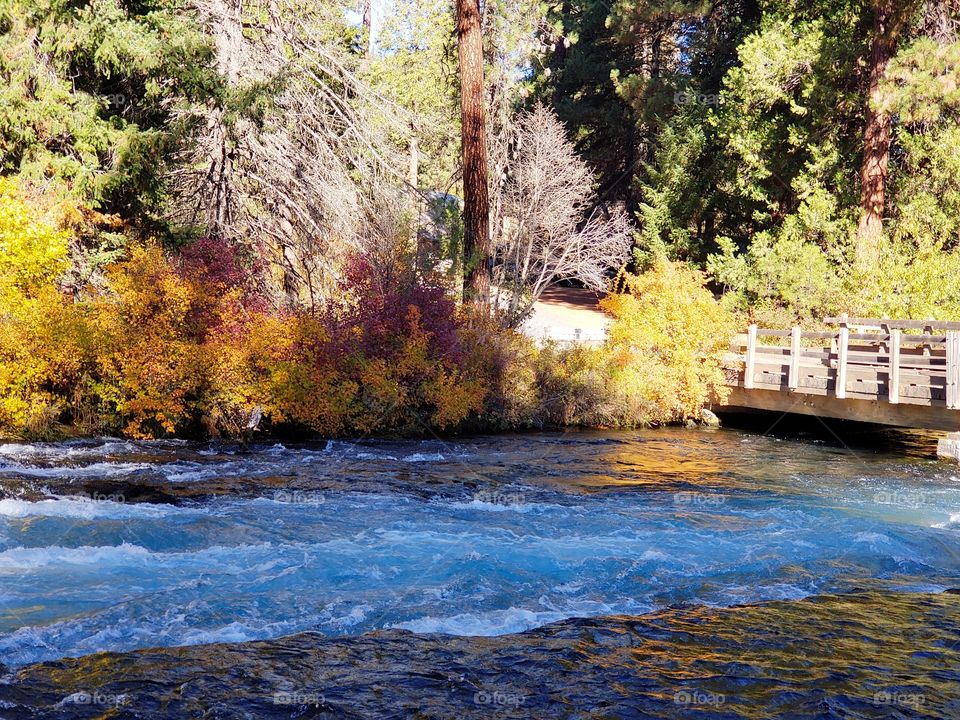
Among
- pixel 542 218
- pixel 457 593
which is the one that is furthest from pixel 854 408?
pixel 542 218

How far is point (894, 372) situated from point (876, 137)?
11.7m

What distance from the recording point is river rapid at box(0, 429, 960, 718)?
19.6ft

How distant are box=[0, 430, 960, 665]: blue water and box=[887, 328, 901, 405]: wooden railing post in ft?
6.22

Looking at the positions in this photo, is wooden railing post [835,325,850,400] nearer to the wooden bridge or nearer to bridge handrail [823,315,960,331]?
the wooden bridge

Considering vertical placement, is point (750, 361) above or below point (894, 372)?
Answer: above
